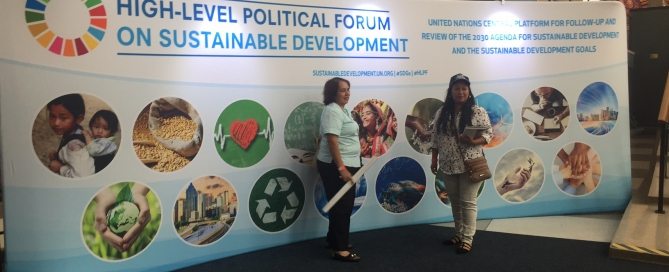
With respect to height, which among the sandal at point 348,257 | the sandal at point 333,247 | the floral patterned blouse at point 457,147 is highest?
the floral patterned blouse at point 457,147

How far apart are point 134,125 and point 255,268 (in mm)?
1237

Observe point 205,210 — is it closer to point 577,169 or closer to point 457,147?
point 457,147

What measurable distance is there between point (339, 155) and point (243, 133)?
0.71 m

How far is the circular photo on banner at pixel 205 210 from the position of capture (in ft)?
10.6

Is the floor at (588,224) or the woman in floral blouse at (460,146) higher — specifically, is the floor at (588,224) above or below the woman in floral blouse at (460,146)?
below

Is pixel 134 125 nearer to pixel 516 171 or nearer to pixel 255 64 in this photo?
pixel 255 64

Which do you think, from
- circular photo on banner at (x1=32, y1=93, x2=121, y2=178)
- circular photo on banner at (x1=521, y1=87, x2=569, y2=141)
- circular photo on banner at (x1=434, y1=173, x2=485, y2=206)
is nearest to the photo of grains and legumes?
circular photo on banner at (x1=32, y1=93, x2=121, y2=178)

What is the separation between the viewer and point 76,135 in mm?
2789

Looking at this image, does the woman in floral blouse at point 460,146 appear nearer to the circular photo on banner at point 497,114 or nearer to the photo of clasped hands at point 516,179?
the circular photo on banner at point 497,114

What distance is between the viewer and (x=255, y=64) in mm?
3385

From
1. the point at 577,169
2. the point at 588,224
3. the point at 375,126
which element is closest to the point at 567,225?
the point at 588,224

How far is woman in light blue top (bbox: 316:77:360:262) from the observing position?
325cm

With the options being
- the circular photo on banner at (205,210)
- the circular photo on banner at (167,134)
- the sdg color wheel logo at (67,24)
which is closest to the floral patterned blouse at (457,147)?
the circular photo on banner at (205,210)

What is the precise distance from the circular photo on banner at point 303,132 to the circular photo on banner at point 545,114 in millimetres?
1882
